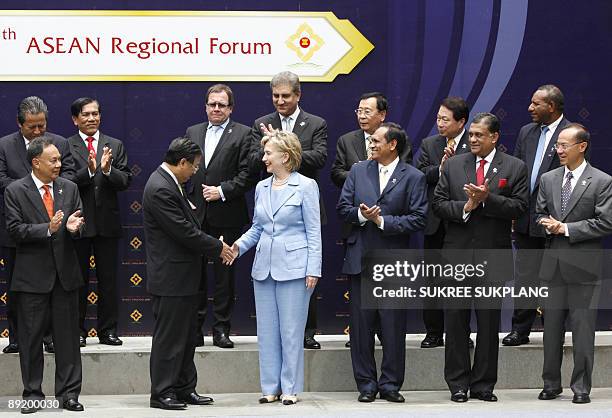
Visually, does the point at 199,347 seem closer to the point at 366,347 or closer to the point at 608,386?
the point at 366,347

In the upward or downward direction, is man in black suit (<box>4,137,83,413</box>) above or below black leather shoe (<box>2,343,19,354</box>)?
above

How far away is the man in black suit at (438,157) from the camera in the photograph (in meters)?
8.96

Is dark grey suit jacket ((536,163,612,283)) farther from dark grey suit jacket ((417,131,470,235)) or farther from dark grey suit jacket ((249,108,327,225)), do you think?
dark grey suit jacket ((249,108,327,225))

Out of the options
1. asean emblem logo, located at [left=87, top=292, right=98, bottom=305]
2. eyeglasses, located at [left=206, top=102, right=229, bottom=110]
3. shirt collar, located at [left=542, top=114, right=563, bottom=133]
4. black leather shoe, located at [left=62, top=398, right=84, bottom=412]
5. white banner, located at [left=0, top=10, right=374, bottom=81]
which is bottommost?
black leather shoe, located at [left=62, top=398, right=84, bottom=412]

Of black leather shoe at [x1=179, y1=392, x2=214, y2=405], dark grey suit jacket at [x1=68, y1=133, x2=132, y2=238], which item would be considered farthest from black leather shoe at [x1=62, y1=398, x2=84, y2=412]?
dark grey suit jacket at [x1=68, y1=133, x2=132, y2=238]

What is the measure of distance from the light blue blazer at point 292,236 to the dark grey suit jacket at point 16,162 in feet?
4.97

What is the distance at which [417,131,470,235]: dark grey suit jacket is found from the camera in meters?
8.95

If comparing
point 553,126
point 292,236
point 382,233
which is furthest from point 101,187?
point 553,126

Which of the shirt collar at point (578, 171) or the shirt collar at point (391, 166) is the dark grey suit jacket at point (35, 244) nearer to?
the shirt collar at point (391, 166)

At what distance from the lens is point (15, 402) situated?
27.2 ft

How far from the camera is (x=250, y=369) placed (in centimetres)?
891

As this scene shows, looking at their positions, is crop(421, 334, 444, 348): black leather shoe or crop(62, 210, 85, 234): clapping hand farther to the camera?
crop(421, 334, 444, 348): black leather shoe

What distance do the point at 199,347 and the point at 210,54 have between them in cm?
237

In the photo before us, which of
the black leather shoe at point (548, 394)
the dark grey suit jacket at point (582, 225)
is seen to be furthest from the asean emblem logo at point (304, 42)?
the black leather shoe at point (548, 394)
